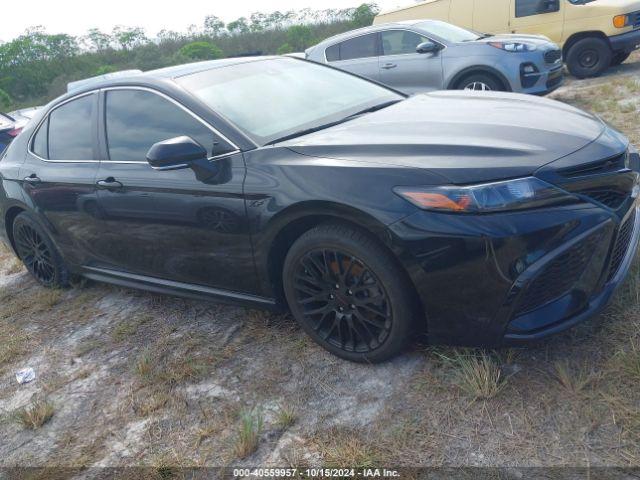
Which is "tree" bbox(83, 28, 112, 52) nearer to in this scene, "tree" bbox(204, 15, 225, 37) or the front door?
"tree" bbox(204, 15, 225, 37)

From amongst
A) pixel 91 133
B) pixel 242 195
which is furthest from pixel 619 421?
pixel 91 133

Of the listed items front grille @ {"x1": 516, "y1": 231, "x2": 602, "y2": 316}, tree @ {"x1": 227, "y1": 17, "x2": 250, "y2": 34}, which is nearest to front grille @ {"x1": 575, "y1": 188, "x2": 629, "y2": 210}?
front grille @ {"x1": 516, "y1": 231, "x2": 602, "y2": 316}

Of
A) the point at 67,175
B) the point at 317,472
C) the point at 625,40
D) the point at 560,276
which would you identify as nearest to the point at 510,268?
the point at 560,276

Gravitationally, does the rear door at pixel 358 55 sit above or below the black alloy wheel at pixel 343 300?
above

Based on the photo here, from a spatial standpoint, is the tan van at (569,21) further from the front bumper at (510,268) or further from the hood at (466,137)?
the front bumper at (510,268)

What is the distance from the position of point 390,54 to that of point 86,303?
20.5 ft

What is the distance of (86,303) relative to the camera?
4.22 meters

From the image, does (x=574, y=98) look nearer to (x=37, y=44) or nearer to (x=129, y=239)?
(x=129, y=239)

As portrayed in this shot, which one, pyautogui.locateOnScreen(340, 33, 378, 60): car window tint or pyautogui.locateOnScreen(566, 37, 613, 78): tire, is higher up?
pyautogui.locateOnScreen(340, 33, 378, 60): car window tint

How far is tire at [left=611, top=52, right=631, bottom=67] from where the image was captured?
10573mm

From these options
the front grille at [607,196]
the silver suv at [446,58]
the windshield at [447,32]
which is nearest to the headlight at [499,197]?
the front grille at [607,196]

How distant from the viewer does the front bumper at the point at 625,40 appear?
9.90 metres

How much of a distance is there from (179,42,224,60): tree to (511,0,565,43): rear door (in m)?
15.4

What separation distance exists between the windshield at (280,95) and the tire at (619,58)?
28.3 ft
